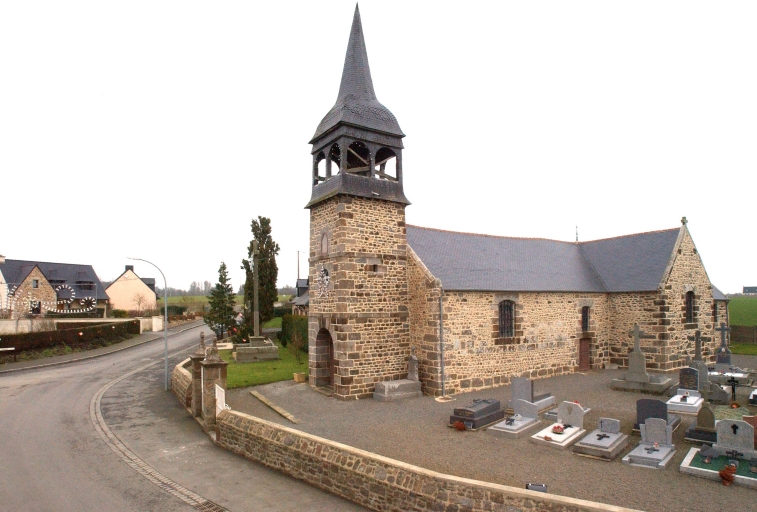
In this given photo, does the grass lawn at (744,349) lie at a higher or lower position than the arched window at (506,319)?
lower

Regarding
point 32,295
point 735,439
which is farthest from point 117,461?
point 32,295

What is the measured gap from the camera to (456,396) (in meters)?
17.8

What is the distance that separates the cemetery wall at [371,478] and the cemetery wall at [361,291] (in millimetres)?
5560

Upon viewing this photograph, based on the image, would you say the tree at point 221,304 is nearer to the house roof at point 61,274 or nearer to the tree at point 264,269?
the tree at point 264,269

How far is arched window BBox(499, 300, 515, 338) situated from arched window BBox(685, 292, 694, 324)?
10544mm

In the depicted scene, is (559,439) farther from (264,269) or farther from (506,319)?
(264,269)

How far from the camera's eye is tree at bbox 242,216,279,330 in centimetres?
3850

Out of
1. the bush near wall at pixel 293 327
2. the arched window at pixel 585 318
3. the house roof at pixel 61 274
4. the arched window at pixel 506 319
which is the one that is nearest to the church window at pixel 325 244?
the arched window at pixel 506 319

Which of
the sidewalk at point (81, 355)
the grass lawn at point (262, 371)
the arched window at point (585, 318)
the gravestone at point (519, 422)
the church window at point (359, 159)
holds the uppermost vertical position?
the church window at point (359, 159)

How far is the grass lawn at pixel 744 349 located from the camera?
27.8m

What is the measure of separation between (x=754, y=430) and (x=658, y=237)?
55.2 feet

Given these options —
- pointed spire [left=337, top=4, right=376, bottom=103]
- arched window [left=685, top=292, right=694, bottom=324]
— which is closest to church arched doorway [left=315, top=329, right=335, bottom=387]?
pointed spire [left=337, top=4, right=376, bottom=103]

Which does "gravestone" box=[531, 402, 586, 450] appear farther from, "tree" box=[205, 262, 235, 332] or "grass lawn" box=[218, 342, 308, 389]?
"tree" box=[205, 262, 235, 332]

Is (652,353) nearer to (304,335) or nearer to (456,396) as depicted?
(456,396)
